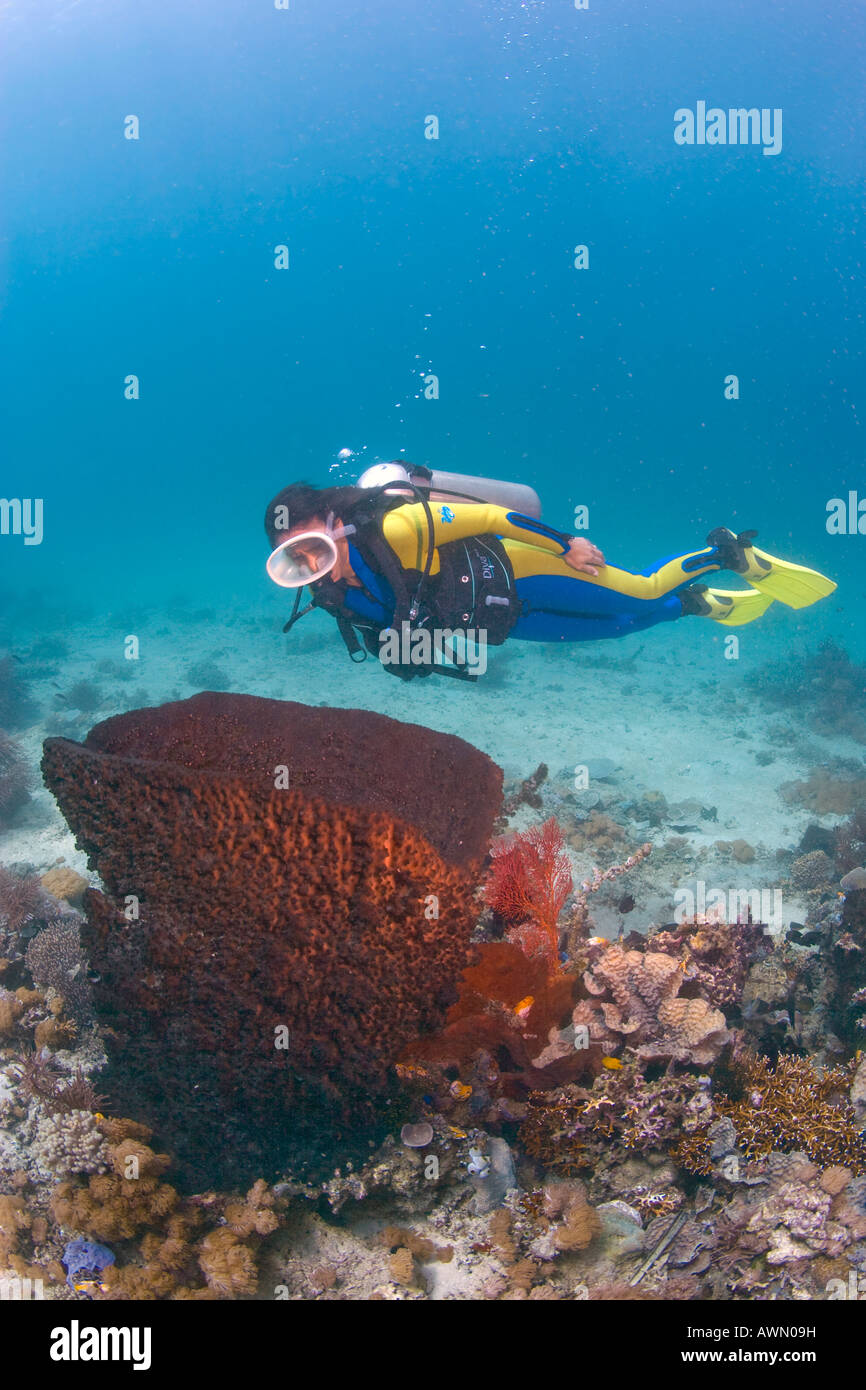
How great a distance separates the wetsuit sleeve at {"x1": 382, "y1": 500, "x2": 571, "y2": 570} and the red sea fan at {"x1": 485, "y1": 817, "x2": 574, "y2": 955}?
269cm

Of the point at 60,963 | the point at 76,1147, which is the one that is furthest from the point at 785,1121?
the point at 60,963

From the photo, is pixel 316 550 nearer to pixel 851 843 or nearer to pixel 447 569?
pixel 447 569

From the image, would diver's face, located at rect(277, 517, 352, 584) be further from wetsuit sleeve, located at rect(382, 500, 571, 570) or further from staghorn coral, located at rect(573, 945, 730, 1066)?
staghorn coral, located at rect(573, 945, 730, 1066)

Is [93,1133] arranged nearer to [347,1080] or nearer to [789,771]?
[347,1080]

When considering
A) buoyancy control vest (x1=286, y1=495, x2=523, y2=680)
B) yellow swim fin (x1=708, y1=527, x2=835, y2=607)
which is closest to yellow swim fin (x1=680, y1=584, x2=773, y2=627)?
yellow swim fin (x1=708, y1=527, x2=835, y2=607)

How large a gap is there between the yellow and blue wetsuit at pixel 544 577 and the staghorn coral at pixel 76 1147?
3939 mm

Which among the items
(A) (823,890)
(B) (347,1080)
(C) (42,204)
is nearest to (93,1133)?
(B) (347,1080)

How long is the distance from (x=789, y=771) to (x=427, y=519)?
9.65 meters

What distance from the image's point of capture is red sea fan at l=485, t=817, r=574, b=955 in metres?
3.81

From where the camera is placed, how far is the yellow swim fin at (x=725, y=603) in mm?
7762

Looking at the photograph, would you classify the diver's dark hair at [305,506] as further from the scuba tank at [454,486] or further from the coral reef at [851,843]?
the coral reef at [851,843]

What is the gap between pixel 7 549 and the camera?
6119cm

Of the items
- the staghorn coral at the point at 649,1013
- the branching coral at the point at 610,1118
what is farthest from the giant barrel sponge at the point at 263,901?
the staghorn coral at the point at 649,1013

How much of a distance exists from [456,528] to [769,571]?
15.0 ft
